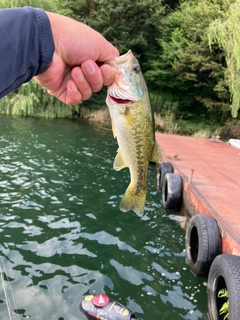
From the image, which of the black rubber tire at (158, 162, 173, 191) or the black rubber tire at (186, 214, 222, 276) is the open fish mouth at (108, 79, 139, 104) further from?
the black rubber tire at (158, 162, 173, 191)

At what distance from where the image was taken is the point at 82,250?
5730mm

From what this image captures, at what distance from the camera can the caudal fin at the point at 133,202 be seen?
2490mm

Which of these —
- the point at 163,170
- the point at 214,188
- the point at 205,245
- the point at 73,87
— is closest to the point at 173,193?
the point at 214,188

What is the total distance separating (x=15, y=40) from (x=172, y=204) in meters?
6.80

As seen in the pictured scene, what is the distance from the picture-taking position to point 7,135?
15461 millimetres

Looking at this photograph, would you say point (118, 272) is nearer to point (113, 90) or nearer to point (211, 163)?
point (113, 90)

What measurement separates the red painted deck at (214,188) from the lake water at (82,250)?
834 millimetres

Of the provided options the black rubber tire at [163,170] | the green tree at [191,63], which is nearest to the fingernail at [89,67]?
the black rubber tire at [163,170]

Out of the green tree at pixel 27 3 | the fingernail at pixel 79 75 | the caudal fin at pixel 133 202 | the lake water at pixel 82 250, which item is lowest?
the lake water at pixel 82 250

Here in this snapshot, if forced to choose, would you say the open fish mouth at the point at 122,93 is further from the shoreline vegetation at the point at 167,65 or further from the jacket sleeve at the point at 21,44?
the shoreline vegetation at the point at 167,65

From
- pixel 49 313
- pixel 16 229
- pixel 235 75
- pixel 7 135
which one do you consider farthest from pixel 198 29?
pixel 49 313

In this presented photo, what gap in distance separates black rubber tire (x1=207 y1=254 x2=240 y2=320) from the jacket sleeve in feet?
10.2

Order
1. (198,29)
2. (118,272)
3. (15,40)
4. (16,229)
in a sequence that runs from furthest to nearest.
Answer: (198,29) → (16,229) → (118,272) → (15,40)

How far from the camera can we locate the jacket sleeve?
55.3 inches
